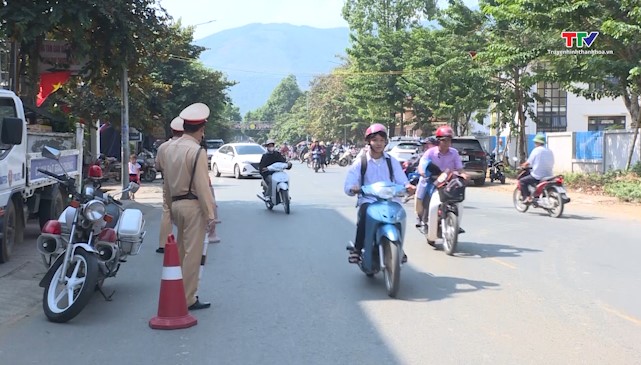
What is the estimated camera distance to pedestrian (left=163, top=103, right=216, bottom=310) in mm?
6273

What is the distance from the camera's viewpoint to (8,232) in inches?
368

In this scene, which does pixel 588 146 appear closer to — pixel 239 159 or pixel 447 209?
pixel 239 159

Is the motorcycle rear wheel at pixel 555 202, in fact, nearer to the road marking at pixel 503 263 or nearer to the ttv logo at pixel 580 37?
the road marking at pixel 503 263

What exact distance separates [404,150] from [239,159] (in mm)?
7001

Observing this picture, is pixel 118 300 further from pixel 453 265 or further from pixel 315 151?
pixel 315 151

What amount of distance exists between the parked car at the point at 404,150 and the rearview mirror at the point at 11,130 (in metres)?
19.4

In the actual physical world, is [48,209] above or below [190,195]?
below

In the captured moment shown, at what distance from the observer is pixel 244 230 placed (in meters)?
12.6

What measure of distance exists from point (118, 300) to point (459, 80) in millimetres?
25308

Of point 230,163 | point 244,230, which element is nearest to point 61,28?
point 244,230

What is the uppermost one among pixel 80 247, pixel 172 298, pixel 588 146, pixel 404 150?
pixel 588 146

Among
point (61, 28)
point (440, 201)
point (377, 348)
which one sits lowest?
point (377, 348)

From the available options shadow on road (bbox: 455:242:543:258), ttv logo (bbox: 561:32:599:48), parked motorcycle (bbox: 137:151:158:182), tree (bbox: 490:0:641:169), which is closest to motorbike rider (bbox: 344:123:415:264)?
shadow on road (bbox: 455:242:543:258)

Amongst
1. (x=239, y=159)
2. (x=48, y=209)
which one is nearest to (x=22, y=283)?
(x=48, y=209)
